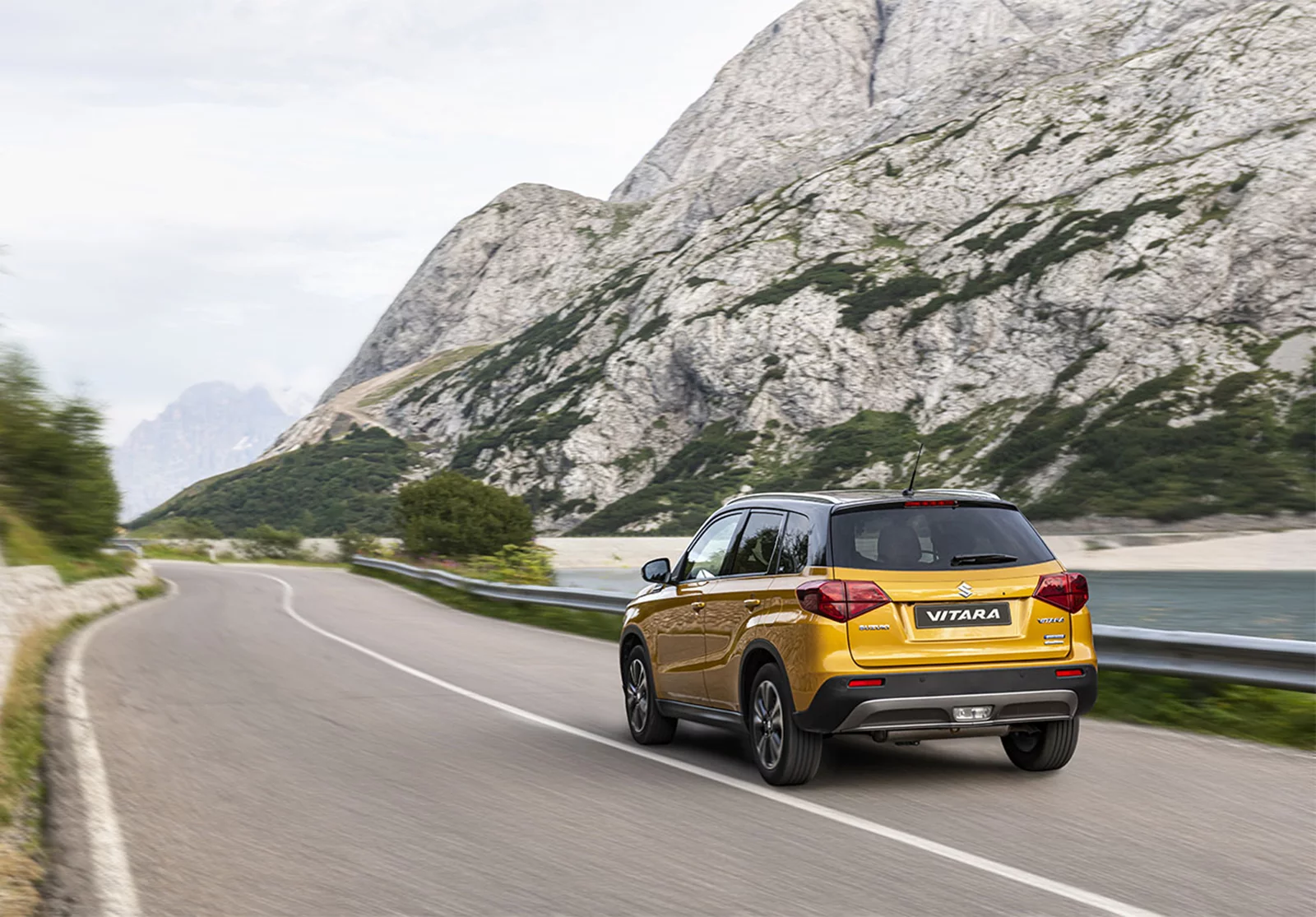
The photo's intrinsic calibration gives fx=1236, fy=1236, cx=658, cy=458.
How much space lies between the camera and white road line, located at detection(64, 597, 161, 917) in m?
4.96

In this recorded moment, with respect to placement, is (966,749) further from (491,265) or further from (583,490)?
(491,265)

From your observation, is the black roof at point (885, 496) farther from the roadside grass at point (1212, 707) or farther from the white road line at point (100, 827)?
the white road line at point (100, 827)

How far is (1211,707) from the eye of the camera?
357 inches

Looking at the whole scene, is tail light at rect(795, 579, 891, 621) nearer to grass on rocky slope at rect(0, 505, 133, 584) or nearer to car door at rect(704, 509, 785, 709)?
car door at rect(704, 509, 785, 709)

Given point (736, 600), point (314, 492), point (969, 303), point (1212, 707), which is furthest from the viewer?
point (314, 492)

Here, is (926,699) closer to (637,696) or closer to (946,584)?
(946,584)

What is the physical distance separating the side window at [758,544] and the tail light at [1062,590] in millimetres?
1517

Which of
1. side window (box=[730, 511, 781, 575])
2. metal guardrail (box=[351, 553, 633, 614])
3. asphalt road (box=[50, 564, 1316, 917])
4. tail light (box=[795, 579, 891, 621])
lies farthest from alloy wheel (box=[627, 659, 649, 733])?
metal guardrail (box=[351, 553, 633, 614])

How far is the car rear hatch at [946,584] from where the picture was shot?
6.55 meters

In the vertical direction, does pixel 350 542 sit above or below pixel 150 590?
above

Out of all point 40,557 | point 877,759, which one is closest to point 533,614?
point 40,557

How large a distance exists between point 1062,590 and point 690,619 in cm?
245

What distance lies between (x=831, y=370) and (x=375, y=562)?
65082 millimetres

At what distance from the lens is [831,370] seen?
100938 millimetres
